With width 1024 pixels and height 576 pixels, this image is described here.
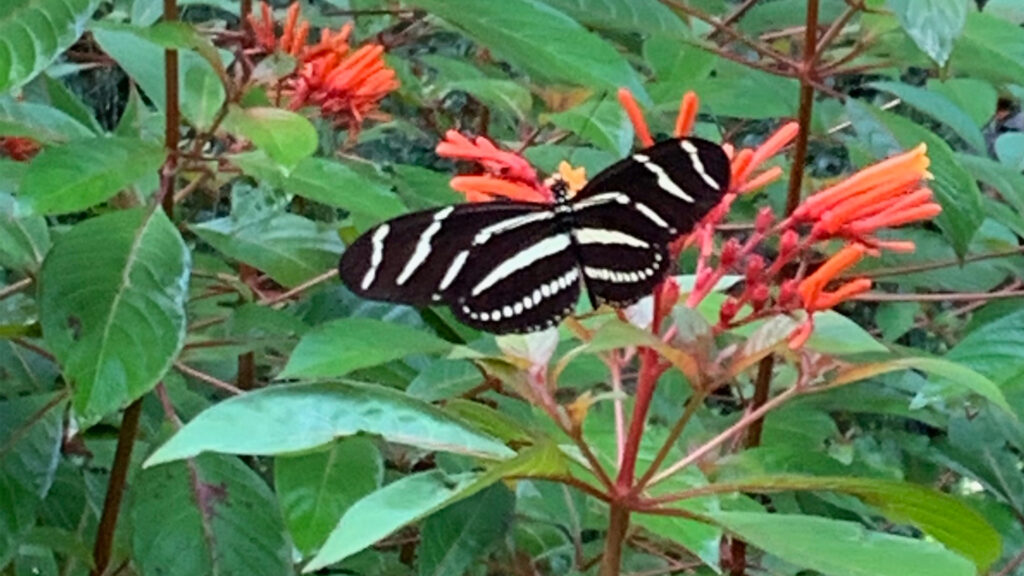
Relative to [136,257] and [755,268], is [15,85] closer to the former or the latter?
[136,257]

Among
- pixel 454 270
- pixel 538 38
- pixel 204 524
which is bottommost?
pixel 204 524

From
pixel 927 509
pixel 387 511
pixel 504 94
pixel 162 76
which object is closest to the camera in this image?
pixel 387 511

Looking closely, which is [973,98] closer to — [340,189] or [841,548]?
[340,189]

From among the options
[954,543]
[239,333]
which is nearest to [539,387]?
[954,543]

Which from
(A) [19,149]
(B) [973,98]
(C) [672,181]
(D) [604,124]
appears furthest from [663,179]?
(B) [973,98]

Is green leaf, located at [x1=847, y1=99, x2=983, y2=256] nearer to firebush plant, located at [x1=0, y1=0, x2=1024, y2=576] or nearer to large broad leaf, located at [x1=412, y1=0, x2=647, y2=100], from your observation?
firebush plant, located at [x1=0, y1=0, x2=1024, y2=576]

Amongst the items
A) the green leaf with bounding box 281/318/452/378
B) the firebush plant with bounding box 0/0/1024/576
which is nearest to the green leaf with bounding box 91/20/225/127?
the firebush plant with bounding box 0/0/1024/576

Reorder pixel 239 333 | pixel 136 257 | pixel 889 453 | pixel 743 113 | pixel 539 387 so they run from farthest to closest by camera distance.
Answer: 1. pixel 889 453
2. pixel 743 113
3. pixel 239 333
4. pixel 136 257
5. pixel 539 387

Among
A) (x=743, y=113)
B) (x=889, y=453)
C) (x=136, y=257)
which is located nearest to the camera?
(x=136, y=257)
